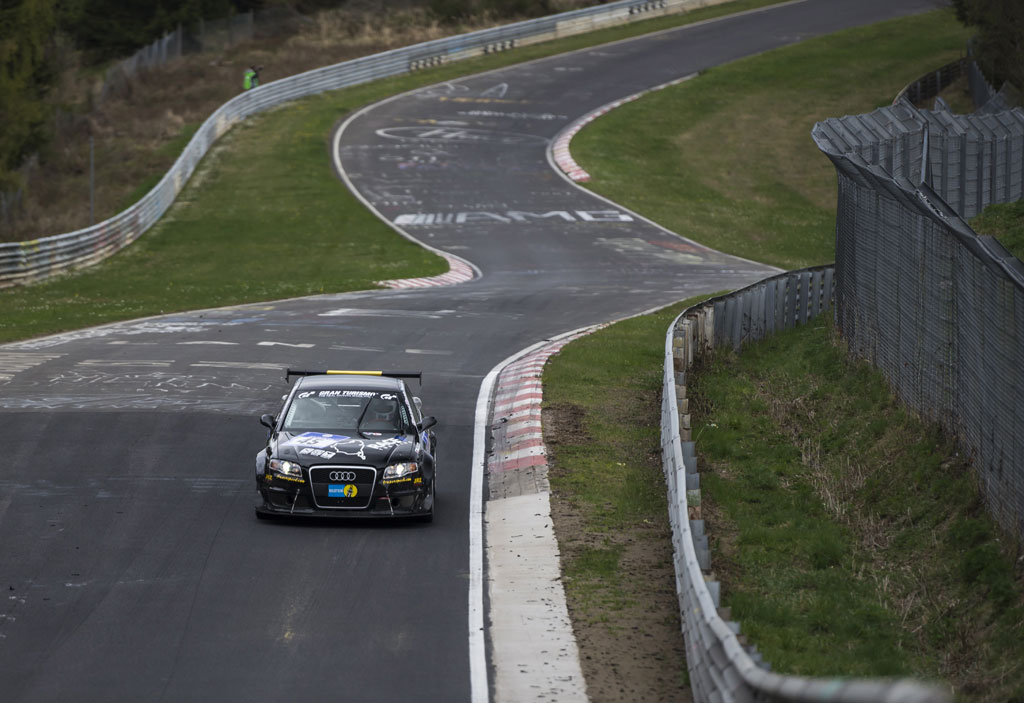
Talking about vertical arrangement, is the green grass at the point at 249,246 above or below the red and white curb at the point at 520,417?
below

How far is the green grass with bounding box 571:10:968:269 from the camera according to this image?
46438 millimetres

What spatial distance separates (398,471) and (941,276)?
20.3 ft

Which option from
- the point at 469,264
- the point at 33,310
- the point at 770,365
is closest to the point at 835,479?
the point at 770,365

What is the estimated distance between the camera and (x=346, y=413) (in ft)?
50.7

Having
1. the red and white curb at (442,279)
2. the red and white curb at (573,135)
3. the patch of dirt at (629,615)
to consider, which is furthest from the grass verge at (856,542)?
the red and white curb at (573,135)

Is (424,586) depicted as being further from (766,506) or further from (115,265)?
(115,265)

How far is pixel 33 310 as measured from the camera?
98.6 feet

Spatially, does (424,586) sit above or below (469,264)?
above

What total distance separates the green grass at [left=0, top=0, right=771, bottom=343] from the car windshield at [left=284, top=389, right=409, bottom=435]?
506 inches

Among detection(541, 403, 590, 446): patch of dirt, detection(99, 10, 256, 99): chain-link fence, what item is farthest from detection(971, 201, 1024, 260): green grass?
detection(99, 10, 256, 99): chain-link fence

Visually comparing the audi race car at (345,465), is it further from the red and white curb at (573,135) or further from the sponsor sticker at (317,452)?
the red and white curb at (573,135)

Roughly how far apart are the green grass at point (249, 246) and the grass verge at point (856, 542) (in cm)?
1598

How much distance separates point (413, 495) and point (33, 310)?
18.5 meters

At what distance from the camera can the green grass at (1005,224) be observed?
2034 centimetres
